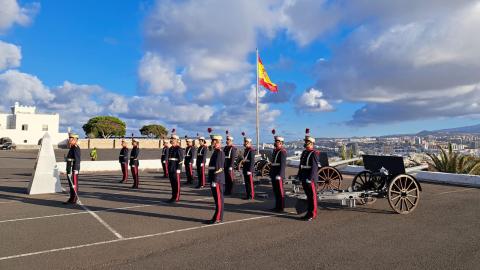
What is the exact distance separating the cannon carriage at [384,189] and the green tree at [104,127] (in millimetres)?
72704

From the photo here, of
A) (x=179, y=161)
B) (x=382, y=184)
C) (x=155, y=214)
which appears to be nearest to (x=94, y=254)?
(x=155, y=214)

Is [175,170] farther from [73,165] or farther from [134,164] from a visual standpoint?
[134,164]

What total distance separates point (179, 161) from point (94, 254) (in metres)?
5.21

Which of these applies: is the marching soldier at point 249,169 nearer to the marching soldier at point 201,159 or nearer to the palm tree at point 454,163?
the marching soldier at point 201,159

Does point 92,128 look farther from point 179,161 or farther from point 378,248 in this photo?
point 378,248

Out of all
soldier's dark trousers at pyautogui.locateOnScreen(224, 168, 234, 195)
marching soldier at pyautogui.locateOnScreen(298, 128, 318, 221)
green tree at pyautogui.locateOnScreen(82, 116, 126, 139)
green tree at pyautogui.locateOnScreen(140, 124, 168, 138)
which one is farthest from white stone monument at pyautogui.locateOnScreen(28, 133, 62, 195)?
green tree at pyautogui.locateOnScreen(140, 124, 168, 138)

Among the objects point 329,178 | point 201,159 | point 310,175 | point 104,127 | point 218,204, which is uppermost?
point 104,127

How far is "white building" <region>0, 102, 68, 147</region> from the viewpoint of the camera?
67.9m

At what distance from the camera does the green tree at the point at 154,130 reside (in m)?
83.6

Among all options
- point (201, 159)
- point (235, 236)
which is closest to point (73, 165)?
point (201, 159)

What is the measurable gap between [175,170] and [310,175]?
3962mm

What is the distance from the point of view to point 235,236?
677 centimetres

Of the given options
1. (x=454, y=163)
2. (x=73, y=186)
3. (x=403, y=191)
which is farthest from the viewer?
(x=454, y=163)

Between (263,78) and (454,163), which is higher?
(263,78)
